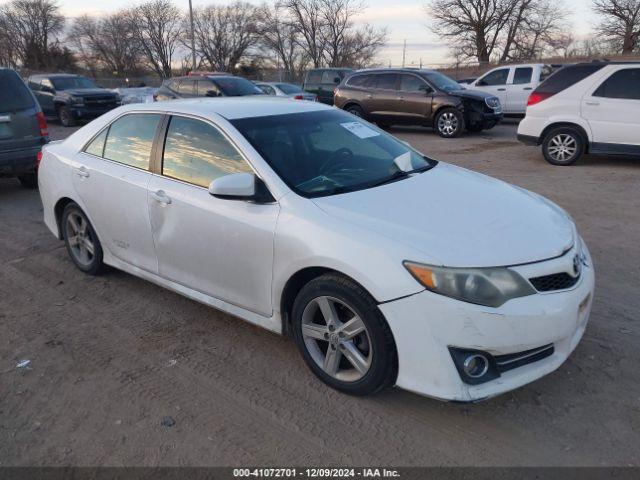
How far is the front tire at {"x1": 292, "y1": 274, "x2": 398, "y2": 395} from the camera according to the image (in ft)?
9.04

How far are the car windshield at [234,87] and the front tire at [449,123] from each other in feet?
17.2

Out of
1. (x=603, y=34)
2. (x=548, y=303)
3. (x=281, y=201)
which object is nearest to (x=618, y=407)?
(x=548, y=303)

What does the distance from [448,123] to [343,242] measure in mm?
12075

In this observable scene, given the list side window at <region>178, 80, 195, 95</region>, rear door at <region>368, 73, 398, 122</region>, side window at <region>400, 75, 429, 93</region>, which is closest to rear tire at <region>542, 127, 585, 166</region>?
side window at <region>400, 75, 429, 93</region>

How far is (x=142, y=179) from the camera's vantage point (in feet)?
12.9

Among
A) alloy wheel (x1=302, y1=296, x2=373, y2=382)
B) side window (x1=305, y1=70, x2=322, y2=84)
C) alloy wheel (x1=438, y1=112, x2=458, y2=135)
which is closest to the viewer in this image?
alloy wheel (x1=302, y1=296, x2=373, y2=382)

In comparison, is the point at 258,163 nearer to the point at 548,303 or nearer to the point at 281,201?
the point at 281,201

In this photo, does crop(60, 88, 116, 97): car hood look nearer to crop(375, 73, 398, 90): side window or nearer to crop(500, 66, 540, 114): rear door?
crop(375, 73, 398, 90): side window

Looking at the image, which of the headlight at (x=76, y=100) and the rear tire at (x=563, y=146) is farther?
the headlight at (x=76, y=100)

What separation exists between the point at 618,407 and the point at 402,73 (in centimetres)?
1313

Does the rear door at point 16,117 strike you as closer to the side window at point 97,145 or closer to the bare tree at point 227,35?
the side window at point 97,145

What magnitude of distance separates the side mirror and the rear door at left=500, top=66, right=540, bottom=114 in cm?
1484

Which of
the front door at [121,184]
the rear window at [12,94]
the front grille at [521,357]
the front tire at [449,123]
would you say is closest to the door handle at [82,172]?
the front door at [121,184]

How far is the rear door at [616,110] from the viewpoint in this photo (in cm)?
861
